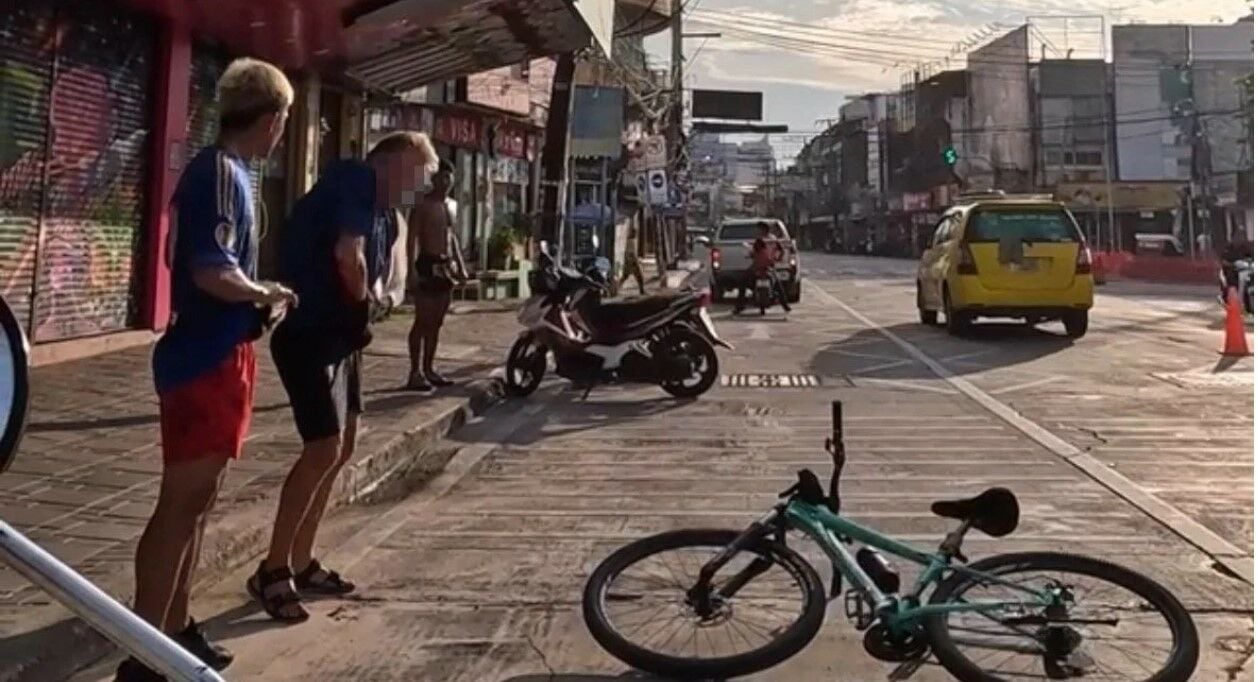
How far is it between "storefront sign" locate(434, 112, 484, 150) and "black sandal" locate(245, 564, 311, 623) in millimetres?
15148

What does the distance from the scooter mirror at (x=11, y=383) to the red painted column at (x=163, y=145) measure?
900 centimetres

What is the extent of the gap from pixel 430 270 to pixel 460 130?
35.7 ft

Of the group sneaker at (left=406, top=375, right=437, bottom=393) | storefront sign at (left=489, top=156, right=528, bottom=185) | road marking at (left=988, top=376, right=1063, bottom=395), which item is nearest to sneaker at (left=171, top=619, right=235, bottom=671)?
sneaker at (left=406, top=375, right=437, bottom=393)

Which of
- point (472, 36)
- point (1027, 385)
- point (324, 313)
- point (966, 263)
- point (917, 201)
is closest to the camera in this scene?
point (324, 313)

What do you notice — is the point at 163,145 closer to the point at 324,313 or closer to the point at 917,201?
the point at 324,313

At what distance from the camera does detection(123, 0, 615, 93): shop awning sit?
10.2 meters

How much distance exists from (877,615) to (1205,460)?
4587 mm

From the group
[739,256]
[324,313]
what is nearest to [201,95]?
[324,313]

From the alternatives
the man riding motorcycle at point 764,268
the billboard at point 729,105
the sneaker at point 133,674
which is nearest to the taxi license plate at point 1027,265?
the man riding motorcycle at point 764,268

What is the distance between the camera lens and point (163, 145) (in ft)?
34.3

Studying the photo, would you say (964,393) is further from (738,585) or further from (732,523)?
(738,585)

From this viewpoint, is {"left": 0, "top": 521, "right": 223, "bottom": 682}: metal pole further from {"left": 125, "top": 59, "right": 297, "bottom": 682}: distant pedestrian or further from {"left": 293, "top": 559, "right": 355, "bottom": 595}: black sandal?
{"left": 293, "top": 559, "right": 355, "bottom": 595}: black sandal

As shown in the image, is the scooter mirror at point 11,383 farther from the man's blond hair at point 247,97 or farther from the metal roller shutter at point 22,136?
the metal roller shutter at point 22,136

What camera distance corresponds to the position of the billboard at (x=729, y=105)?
68.8 meters
